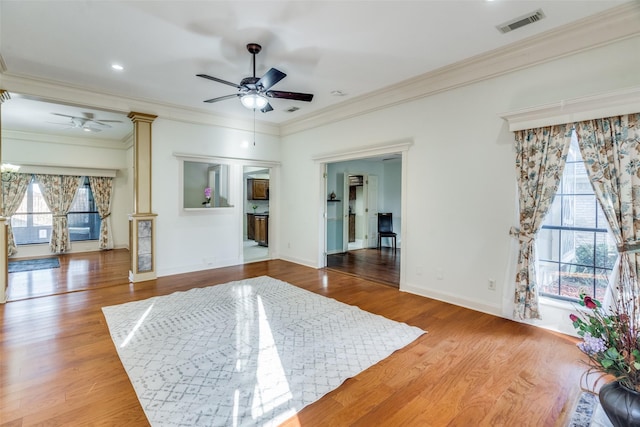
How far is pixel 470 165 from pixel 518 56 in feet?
4.10

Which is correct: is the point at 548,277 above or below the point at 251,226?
below

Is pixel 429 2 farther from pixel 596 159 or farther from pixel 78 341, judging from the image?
pixel 78 341

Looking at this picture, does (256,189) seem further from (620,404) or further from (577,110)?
(620,404)

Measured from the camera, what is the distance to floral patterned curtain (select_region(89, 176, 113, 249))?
8006 millimetres

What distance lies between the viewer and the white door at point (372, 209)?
8.74 meters

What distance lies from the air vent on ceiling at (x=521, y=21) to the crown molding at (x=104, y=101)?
4.72m

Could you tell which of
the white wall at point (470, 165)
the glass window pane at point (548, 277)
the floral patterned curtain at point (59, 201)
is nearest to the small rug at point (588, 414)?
the white wall at point (470, 165)

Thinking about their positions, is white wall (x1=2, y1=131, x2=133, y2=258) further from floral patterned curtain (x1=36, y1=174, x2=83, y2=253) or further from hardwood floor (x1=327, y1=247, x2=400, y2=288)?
hardwood floor (x1=327, y1=247, x2=400, y2=288)

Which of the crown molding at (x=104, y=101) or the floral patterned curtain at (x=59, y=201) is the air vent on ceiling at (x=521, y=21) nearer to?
the crown molding at (x=104, y=101)

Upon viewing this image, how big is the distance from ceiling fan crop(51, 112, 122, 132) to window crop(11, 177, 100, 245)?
1954 mm

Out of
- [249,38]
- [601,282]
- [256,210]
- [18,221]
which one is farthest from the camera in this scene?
[256,210]

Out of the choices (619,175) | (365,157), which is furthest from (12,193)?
(619,175)

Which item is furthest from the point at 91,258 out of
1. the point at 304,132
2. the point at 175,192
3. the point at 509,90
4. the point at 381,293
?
the point at 509,90

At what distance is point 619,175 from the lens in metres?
2.73
